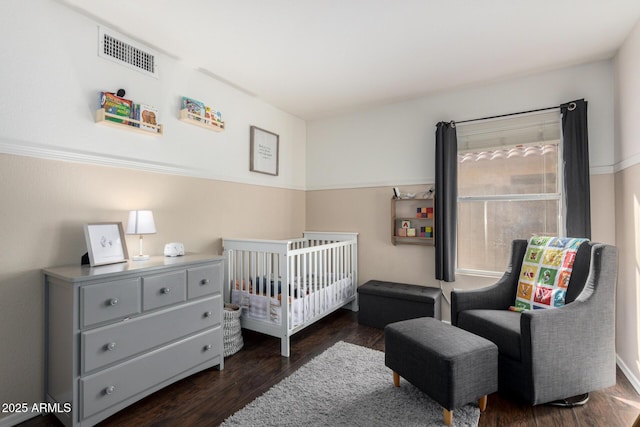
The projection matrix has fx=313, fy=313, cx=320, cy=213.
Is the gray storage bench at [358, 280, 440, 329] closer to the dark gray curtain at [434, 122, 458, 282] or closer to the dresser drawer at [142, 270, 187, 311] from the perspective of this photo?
the dark gray curtain at [434, 122, 458, 282]

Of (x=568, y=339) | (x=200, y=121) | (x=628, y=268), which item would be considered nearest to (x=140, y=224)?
(x=200, y=121)

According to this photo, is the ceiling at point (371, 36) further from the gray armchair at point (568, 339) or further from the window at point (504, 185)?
the gray armchair at point (568, 339)

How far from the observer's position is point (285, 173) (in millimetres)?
3877

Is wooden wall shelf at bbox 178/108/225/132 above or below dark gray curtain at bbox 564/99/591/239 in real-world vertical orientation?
above

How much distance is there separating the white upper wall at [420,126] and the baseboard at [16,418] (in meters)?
3.21

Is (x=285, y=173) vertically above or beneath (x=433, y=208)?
above

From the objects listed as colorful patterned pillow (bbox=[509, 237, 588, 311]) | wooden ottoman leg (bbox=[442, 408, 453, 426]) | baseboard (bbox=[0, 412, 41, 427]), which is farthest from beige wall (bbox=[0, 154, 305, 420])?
colorful patterned pillow (bbox=[509, 237, 588, 311])

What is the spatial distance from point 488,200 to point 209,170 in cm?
269

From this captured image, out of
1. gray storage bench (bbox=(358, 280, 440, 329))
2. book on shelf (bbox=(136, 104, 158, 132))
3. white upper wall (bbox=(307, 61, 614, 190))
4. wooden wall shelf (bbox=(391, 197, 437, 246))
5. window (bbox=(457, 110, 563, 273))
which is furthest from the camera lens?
wooden wall shelf (bbox=(391, 197, 437, 246))

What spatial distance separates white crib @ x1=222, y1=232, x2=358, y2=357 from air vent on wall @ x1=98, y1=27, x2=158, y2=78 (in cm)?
155

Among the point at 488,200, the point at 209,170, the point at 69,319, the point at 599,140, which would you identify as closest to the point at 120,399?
the point at 69,319

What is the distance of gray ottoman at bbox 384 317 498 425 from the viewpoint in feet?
5.26

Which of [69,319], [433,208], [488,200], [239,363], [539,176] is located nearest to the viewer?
[69,319]

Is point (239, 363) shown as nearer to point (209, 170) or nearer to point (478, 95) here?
point (209, 170)
